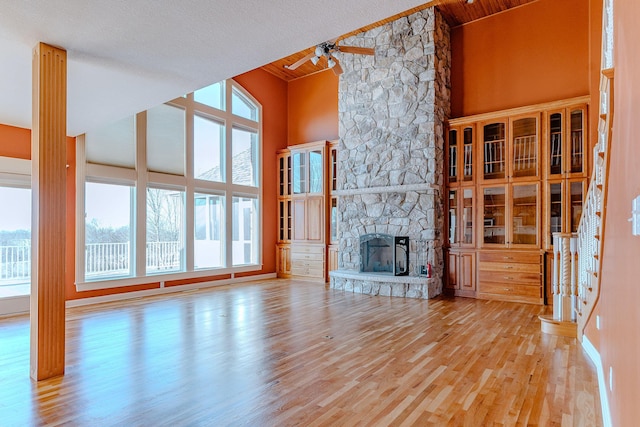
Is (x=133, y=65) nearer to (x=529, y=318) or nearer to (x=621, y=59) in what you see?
(x=621, y=59)

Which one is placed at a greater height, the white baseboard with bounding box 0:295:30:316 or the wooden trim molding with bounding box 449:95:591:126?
the wooden trim molding with bounding box 449:95:591:126

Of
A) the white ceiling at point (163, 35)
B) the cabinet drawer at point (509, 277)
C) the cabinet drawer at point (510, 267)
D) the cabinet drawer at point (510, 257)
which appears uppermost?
the white ceiling at point (163, 35)

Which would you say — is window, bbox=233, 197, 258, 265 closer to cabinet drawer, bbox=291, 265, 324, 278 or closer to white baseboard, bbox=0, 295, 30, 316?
cabinet drawer, bbox=291, 265, 324, 278

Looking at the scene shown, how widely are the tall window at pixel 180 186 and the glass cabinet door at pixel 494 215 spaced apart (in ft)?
16.8

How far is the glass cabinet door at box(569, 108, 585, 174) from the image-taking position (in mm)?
5816

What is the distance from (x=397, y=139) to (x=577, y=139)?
113 inches

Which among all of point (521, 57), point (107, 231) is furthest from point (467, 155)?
point (107, 231)

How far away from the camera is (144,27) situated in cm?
278

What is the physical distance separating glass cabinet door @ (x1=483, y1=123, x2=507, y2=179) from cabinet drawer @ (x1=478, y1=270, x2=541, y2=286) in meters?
1.66

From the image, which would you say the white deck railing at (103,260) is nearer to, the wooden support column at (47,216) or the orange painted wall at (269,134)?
the orange painted wall at (269,134)

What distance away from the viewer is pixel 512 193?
20.9ft

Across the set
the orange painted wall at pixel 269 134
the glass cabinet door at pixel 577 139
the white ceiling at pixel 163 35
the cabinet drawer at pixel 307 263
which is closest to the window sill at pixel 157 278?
the orange painted wall at pixel 269 134

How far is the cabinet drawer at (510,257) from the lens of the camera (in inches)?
240

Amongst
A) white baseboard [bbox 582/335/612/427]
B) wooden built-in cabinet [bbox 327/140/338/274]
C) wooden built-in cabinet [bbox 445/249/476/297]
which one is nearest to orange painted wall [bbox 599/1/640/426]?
white baseboard [bbox 582/335/612/427]
